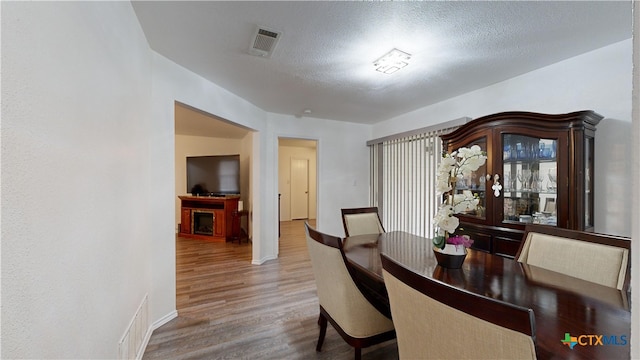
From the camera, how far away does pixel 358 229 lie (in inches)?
100

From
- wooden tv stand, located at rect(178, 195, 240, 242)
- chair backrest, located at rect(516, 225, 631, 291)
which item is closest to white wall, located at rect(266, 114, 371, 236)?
wooden tv stand, located at rect(178, 195, 240, 242)

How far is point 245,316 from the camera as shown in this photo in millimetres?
2184

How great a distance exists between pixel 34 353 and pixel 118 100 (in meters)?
1.17

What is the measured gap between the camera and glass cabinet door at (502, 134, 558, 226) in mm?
2043

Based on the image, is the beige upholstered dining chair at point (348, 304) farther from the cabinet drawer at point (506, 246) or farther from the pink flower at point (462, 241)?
the cabinet drawer at point (506, 246)

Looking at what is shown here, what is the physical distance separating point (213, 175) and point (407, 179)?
4028 mm

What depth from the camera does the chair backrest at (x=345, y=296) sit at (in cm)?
134

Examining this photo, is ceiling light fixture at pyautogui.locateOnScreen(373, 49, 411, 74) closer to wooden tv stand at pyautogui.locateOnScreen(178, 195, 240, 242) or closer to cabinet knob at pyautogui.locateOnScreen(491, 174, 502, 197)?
cabinet knob at pyautogui.locateOnScreen(491, 174, 502, 197)

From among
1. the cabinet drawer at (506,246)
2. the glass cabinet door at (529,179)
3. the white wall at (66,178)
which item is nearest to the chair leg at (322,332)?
the white wall at (66,178)

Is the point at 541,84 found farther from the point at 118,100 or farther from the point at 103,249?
the point at 103,249

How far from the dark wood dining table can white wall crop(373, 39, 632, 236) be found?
1.08m

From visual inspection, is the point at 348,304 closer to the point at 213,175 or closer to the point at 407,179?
the point at 407,179

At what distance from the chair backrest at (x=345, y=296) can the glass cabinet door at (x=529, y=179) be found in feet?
5.74

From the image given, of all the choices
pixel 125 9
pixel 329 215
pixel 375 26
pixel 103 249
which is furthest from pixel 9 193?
pixel 329 215
